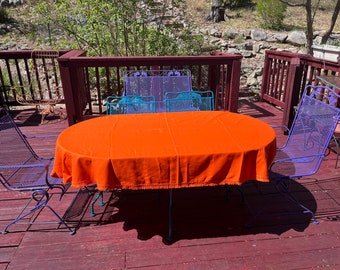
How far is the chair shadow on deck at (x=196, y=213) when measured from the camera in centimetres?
239

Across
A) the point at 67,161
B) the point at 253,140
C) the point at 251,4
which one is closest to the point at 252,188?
the point at 253,140

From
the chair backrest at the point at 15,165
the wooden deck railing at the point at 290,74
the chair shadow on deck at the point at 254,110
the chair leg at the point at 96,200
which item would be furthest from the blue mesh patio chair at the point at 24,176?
the chair shadow on deck at the point at 254,110

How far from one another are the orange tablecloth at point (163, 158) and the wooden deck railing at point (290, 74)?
2289 mm

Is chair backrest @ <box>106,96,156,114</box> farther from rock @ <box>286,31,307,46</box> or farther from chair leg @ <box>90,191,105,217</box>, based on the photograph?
rock @ <box>286,31,307,46</box>

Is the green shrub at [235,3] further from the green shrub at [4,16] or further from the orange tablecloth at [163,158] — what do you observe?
the orange tablecloth at [163,158]

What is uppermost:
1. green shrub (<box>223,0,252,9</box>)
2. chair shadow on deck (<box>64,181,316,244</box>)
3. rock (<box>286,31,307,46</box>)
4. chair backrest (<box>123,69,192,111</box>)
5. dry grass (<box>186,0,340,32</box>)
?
green shrub (<box>223,0,252,9</box>)

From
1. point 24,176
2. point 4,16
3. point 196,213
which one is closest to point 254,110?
point 196,213

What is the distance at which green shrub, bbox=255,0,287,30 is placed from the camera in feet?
46.4

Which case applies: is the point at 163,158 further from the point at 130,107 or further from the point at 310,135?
the point at 130,107

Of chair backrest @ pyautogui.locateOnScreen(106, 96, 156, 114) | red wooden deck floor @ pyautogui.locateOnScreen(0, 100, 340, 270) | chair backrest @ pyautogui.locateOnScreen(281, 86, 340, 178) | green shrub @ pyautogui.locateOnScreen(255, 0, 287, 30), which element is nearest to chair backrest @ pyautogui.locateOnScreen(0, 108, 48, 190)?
red wooden deck floor @ pyautogui.locateOnScreen(0, 100, 340, 270)

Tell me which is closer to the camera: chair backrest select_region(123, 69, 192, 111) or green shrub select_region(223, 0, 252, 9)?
chair backrest select_region(123, 69, 192, 111)

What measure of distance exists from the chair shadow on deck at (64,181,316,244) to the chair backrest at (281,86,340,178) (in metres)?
0.41

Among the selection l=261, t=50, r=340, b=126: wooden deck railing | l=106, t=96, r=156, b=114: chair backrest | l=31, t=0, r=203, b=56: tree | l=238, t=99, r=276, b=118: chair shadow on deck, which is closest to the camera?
l=106, t=96, r=156, b=114: chair backrest

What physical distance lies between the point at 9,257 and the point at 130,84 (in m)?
2.70
